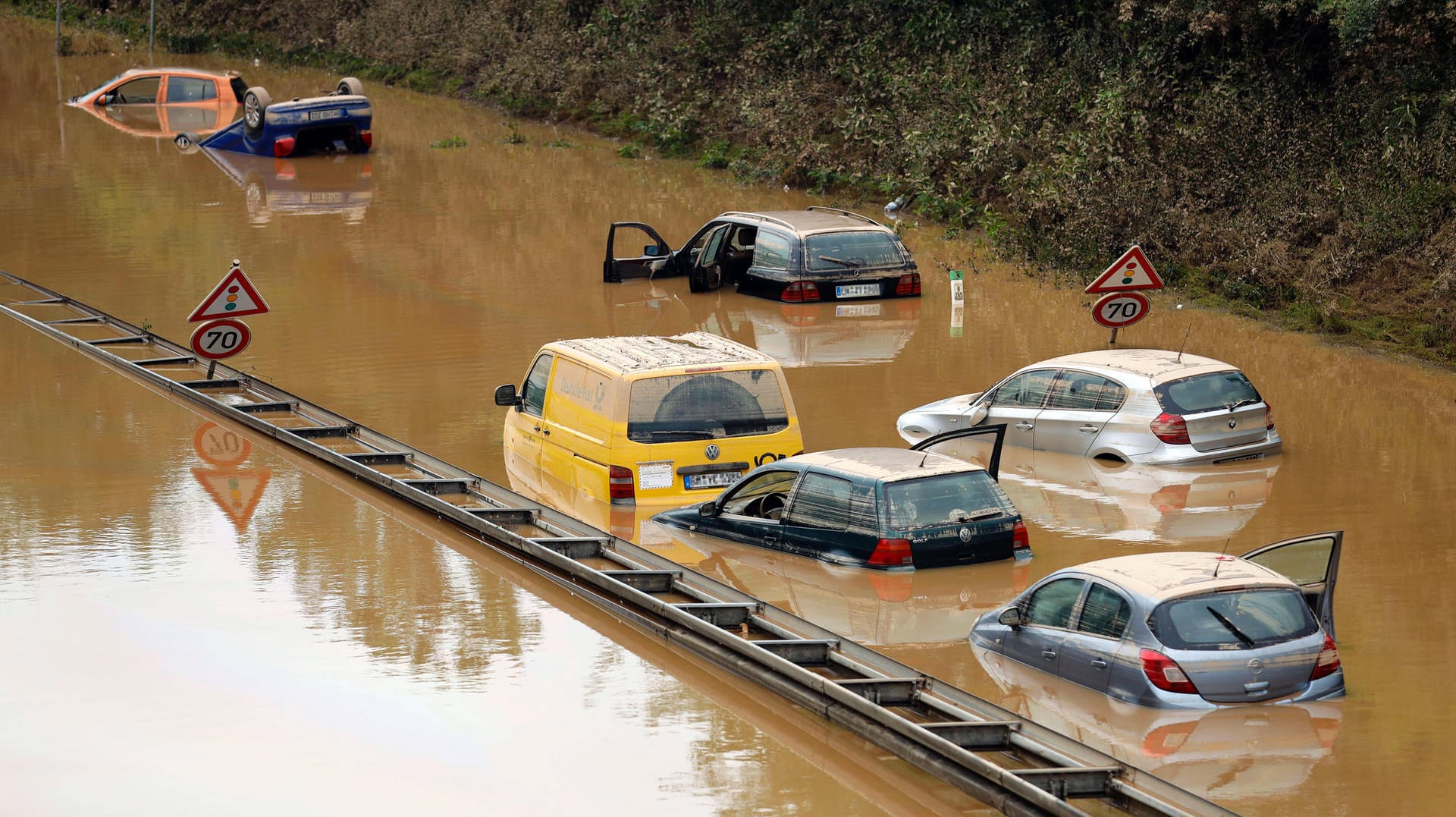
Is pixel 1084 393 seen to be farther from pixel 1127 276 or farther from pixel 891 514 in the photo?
pixel 891 514

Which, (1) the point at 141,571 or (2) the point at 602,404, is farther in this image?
(2) the point at 602,404

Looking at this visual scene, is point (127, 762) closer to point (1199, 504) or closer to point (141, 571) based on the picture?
point (141, 571)

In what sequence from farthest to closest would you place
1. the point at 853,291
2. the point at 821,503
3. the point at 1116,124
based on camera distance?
the point at 1116,124, the point at 853,291, the point at 821,503

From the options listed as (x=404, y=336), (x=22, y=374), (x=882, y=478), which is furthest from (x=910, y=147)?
(x=882, y=478)

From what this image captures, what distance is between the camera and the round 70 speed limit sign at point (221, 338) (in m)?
19.8

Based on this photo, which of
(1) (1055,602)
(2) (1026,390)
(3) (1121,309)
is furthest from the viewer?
(3) (1121,309)

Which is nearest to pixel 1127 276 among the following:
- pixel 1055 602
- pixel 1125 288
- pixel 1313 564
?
pixel 1125 288

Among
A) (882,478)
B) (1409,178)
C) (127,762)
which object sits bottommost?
(127,762)

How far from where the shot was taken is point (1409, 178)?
24906 millimetres

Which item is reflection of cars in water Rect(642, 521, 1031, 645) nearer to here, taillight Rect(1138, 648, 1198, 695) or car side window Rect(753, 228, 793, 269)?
taillight Rect(1138, 648, 1198, 695)

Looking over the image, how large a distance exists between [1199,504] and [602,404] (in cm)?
563

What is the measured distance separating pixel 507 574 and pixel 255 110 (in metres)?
29.1

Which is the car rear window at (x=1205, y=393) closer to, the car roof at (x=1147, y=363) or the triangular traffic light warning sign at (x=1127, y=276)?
the car roof at (x=1147, y=363)

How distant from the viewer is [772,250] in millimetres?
25953
